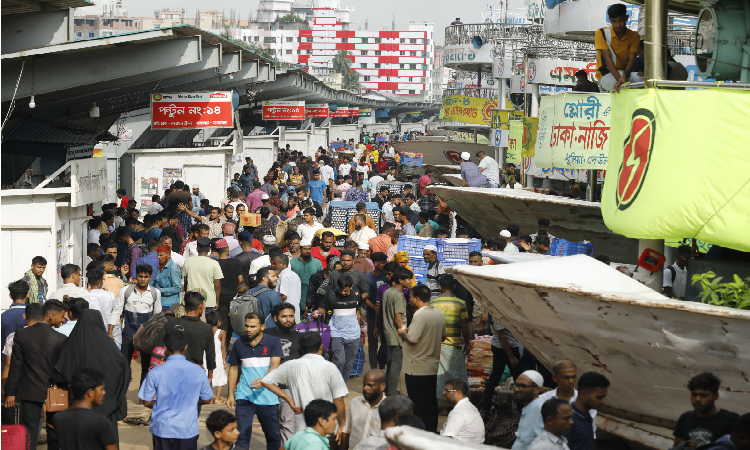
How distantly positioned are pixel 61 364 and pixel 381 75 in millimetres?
175318

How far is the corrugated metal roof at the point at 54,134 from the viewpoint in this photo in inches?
627

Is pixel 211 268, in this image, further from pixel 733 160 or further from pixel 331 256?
pixel 733 160

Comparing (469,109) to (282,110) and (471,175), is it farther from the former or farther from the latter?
(471,175)

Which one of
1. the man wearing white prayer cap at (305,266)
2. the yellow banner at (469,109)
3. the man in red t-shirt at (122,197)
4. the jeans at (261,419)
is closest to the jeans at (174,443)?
the jeans at (261,419)

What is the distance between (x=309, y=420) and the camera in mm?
5664

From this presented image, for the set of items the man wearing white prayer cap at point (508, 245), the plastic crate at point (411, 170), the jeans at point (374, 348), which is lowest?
the jeans at point (374, 348)

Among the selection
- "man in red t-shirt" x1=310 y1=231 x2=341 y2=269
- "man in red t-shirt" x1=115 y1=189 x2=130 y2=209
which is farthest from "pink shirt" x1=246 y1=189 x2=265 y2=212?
"man in red t-shirt" x1=310 y1=231 x2=341 y2=269

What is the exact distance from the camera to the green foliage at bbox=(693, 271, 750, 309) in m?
6.65

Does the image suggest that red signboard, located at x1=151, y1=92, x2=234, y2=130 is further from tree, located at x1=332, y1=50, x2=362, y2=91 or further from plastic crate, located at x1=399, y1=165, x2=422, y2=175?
tree, located at x1=332, y1=50, x2=362, y2=91

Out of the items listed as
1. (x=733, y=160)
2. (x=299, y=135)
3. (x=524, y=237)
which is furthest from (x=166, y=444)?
(x=299, y=135)

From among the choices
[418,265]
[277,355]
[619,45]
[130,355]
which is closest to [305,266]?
[418,265]

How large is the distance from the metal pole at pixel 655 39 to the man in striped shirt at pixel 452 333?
2.88 metres

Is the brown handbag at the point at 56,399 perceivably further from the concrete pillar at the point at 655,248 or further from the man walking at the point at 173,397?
the concrete pillar at the point at 655,248

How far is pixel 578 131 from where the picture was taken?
12.4 m
